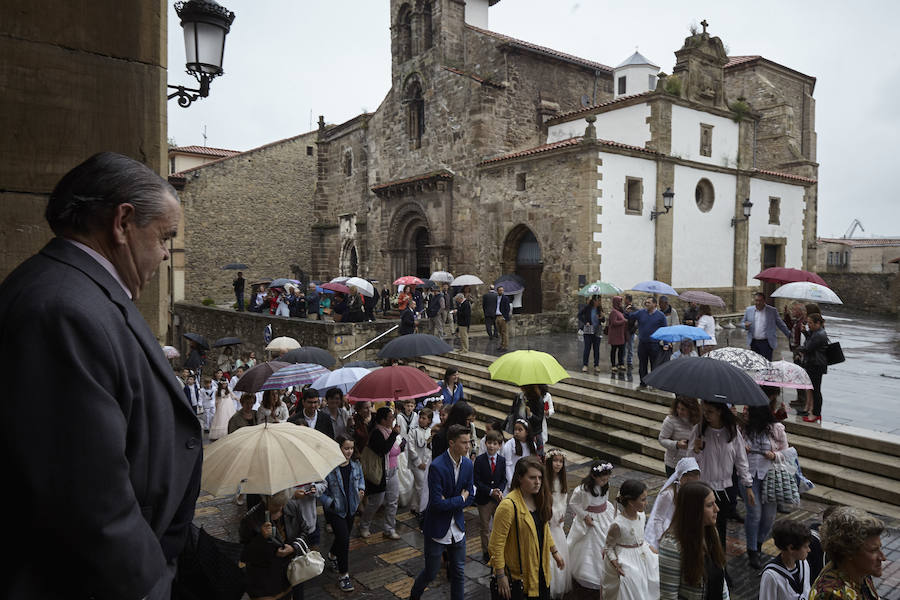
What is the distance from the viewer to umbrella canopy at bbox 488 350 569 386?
6938mm

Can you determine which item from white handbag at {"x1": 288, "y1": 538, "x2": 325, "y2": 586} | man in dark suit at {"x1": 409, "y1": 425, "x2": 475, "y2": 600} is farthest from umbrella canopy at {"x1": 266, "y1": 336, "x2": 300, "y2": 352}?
white handbag at {"x1": 288, "y1": 538, "x2": 325, "y2": 586}

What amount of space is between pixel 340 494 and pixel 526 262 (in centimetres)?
1697

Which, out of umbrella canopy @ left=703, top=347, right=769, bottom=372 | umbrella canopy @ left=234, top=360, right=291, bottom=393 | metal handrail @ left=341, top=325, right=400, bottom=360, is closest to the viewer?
umbrella canopy @ left=703, top=347, right=769, bottom=372

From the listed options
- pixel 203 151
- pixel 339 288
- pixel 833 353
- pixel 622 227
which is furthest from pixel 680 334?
pixel 203 151

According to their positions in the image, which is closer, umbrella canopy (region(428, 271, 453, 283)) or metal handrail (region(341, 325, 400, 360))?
metal handrail (region(341, 325, 400, 360))

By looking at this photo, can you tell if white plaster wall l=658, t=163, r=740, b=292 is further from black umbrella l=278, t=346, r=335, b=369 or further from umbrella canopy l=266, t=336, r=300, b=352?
black umbrella l=278, t=346, r=335, b=369

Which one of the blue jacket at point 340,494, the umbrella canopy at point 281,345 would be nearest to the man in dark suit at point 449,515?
the blue jacket at point 340,494

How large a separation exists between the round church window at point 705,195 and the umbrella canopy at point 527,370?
17448mm

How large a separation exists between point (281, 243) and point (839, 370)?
92.1 ft

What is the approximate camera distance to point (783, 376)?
264 inches

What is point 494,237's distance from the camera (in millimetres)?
22000

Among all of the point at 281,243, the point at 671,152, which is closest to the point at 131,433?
the point at 671,152

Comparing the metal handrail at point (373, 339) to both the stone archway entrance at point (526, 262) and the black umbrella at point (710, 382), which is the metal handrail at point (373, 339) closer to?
the stone archway entrance at point (526, 262)

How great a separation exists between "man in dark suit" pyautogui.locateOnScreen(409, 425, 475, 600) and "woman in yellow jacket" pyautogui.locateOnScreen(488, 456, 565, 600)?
0.63 m
